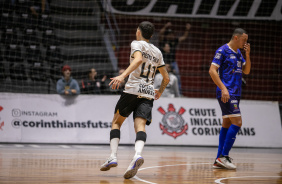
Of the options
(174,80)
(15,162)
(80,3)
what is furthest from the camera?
(80,3)

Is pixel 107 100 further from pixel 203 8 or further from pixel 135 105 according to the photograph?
pixel 135 105

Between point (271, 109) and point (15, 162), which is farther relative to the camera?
point (271, 109)

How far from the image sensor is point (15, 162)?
6.55 m

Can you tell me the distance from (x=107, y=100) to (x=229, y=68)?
4.85m

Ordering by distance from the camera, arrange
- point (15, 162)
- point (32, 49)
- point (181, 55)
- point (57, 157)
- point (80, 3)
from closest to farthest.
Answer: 1. point (15, 162)
2. point (57, 157)
3. point (32, 49)
4. point (80, 3)
5. point (181, 55)

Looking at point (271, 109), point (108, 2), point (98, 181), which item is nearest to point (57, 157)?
point (98, 181)

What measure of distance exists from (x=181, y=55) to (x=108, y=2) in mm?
3761

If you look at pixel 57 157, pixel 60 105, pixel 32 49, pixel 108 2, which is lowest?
pixel 57 157

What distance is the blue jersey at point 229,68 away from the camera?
259 inches

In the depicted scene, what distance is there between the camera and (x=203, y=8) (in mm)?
14570

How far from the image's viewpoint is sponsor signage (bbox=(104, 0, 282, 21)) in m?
14.4

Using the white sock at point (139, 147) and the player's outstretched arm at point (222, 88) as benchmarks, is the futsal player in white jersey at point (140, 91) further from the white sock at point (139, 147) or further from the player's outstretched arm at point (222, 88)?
the player's outstretched arm at point (222, 88)

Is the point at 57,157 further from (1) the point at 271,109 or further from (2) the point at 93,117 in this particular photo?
(1) the point at 271,109

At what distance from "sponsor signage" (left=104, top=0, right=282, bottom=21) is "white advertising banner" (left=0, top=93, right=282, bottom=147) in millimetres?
4156
